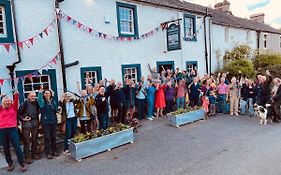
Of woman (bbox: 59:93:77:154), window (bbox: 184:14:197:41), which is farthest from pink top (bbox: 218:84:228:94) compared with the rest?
woman (bbox: 59:93:77:154)

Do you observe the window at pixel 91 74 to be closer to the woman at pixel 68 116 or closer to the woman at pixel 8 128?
the woman at pixel 68 116

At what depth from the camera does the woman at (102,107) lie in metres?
8.34

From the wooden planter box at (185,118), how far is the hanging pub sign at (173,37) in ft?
12.8

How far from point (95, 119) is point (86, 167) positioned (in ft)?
7.59

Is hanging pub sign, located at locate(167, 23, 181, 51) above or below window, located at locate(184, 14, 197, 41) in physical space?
below

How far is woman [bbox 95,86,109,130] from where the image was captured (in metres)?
8.34

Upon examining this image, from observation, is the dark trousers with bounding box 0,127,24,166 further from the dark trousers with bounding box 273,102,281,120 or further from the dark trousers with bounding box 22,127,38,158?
the dark trousers with bounding box 273,102,281,120

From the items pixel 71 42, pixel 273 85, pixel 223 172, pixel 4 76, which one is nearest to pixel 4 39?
pixel 4 76

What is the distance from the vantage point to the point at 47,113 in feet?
22.2

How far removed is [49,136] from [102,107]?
2.13m

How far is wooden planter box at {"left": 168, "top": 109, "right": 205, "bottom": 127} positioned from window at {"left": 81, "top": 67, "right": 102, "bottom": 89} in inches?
149

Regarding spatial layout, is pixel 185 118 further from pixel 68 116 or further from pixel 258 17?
pixel 258 17

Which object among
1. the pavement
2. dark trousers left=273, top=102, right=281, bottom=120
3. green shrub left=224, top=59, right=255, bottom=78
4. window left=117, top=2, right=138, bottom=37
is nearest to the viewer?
the pavement

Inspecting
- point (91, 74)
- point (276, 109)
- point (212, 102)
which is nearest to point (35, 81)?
point (91, 74)
